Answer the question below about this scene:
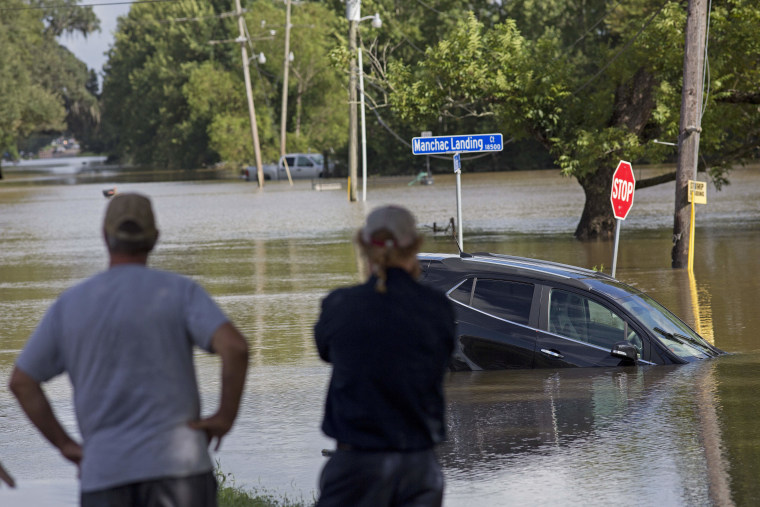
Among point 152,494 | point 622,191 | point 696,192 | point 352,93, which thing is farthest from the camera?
point 352,93

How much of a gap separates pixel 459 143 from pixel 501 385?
755 cm

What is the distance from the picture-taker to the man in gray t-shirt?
361 cm

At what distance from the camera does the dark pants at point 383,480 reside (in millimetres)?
3842

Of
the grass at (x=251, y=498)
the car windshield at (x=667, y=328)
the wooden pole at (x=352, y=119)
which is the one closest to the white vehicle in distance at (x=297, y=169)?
the wooden pole at (x=352, y=119)

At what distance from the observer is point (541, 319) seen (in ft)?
31.7

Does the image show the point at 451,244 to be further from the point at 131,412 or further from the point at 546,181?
the point at 546,181

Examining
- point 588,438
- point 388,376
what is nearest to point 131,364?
point 388,376

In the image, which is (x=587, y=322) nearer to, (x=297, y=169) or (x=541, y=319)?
(x=541, y=319)

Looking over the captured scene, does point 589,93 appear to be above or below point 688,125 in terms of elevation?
above

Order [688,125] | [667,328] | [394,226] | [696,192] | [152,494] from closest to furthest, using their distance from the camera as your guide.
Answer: [152,494], [394,226], [667,328], [696,192], [688,125]

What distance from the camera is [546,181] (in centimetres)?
5591

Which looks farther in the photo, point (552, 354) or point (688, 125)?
point (688, 125)

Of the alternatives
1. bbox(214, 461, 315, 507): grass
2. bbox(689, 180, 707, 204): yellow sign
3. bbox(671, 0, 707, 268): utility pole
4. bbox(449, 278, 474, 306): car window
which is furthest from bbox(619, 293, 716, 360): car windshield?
bbox(671, 0, 707, 268): utility pole

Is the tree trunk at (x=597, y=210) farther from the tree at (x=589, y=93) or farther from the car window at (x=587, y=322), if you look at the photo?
the car window at (x=587, y=322)
